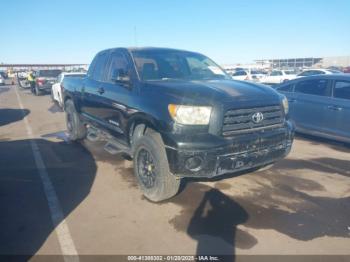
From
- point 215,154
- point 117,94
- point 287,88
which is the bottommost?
point 215,154

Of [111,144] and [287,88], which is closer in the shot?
[111,144]

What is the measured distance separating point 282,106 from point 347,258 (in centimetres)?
208

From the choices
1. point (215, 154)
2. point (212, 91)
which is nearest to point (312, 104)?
point (212, 91)

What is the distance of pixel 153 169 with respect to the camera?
4285mm

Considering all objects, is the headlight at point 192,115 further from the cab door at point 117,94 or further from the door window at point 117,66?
the door window at point 117,66

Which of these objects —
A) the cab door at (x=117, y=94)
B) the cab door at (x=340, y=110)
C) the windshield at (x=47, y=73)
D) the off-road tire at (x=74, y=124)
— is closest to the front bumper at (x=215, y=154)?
the cab door at (x=117, y=94)

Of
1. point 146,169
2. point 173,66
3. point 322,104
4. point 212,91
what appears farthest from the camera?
point 322,104

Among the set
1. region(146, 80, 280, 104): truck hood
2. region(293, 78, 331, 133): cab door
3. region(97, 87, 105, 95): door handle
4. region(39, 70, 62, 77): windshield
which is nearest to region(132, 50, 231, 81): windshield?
region(146, 80, 280, 104): truck hood

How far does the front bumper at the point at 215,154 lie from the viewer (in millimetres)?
3713

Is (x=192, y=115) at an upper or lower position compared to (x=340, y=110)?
upper

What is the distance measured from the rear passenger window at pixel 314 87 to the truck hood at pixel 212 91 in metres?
3.28

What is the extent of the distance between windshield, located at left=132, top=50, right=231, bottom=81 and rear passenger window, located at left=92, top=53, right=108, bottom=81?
1026 mm

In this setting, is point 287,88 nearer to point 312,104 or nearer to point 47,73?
point 312,104

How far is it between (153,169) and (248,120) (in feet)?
4.57
